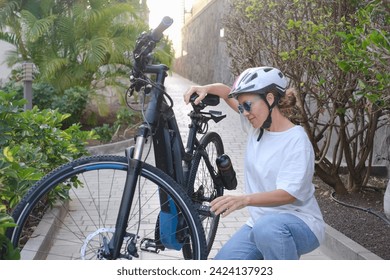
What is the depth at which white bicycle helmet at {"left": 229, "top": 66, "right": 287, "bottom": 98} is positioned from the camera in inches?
108

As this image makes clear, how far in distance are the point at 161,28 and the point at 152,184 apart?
84 cm

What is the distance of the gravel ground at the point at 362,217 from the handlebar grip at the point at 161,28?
2.07m

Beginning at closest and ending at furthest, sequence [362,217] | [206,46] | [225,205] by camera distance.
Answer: [225,205] → [362,217] → [206,46]

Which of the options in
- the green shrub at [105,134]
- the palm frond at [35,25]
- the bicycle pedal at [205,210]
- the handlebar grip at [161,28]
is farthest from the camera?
the palm frond at [35,25]

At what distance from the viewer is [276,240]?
Result: 260 centimetres

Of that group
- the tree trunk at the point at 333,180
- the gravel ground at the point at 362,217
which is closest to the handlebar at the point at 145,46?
the gravel ground at the point at 362,217

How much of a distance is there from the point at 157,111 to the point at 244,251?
2.86ft

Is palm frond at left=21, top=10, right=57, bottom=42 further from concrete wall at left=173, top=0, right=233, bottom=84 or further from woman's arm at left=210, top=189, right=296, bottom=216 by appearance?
woman's arm at left=210, top=189, right=296, bottom=216

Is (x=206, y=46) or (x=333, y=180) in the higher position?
(x=206, y=46)

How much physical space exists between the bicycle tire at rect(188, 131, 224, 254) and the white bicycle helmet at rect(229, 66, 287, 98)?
0.93 m

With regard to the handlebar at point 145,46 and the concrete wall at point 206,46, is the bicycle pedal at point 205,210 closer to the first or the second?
the handlebar at point 145,46

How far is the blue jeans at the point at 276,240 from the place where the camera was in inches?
103

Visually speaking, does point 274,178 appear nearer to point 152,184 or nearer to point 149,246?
point 152,184

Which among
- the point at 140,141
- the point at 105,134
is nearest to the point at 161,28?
the point at 140,141
